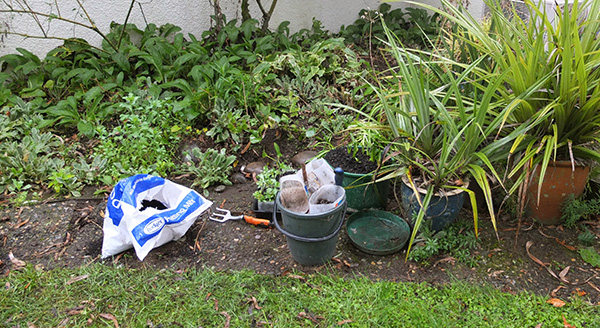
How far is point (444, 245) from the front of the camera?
2.67 m

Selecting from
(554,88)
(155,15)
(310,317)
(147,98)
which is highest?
(155,15)

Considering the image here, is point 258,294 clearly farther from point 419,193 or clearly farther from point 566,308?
point 566,308

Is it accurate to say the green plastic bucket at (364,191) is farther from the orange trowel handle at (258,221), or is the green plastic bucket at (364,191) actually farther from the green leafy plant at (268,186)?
the orange trowel handle at (258,221)

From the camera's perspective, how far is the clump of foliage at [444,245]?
261cm

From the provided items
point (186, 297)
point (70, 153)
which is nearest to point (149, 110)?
point (70, 153)

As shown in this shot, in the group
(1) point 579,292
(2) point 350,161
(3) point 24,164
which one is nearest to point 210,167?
(2) point 350,161

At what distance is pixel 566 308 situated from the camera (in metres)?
2.31

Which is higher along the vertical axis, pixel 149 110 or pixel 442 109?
pixel 442 109

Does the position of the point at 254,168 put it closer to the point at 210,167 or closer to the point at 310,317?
the point at 210,167

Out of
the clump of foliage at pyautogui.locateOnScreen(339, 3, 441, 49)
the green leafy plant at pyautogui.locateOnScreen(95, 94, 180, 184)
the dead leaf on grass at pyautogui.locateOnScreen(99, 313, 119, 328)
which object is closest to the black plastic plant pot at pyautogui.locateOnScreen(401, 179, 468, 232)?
the dead leaf on grass at pyautogui.locateOnScreen(99, 313, 119, 328)

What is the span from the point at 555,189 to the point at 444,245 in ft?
2.57

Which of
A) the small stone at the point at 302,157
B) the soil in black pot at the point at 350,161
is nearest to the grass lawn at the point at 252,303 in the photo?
the soil in black pot at the point at 350,161

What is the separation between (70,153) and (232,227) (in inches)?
69.2

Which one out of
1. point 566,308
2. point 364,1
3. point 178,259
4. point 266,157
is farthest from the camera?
point 364,1
